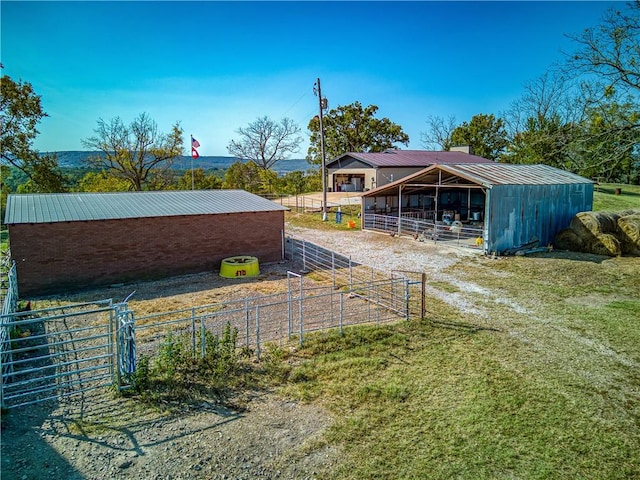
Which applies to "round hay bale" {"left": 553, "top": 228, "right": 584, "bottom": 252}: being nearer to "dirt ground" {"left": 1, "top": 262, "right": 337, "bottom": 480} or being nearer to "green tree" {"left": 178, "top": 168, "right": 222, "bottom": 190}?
"dirt ground" {"left": 1, "top": 262, "right": 337, "bottom": 480}

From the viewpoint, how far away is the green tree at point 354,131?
190ft

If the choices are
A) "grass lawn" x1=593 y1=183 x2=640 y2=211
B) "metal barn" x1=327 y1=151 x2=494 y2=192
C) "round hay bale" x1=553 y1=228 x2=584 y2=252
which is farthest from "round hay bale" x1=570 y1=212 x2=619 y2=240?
"metal barn" x1=327 y1=151 x2=494 y2=192

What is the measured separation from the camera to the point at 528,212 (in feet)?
67.7

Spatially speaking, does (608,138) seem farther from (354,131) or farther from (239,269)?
(354,131)

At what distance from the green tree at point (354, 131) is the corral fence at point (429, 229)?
108 feet

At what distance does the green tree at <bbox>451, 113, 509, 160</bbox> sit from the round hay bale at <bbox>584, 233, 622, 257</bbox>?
3859cm

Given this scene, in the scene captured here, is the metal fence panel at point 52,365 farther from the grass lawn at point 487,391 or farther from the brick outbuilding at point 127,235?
the brick outbuilding at point 127,235

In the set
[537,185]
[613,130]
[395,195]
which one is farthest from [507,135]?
[613,130]

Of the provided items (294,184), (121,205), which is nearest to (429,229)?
(121,205)

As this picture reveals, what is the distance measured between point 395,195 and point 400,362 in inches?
785

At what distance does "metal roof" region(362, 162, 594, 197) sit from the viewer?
2023 cm

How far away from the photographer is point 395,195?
91.5ft

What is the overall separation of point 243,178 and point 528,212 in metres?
37.4

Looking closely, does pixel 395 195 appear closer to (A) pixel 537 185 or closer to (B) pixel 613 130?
(A) pixel 537 185
